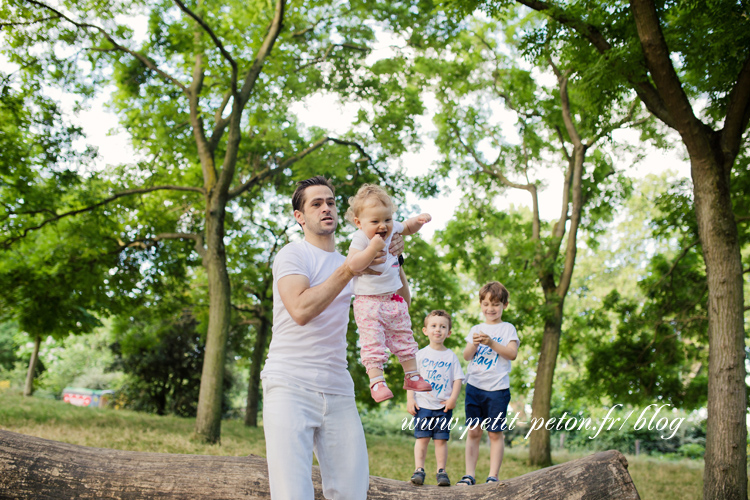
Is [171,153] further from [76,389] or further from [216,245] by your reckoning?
[76,389]

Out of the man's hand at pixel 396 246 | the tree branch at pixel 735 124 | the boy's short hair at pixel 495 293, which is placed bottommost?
the man's hand at pixel 396 246

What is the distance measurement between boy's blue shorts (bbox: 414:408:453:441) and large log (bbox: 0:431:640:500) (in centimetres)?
113

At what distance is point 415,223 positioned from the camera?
3.26 m

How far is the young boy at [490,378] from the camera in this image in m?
5.15

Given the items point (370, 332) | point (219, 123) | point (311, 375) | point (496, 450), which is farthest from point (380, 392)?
point (219, 123)

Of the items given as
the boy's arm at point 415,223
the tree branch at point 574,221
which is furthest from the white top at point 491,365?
the tree branch at point 574,221

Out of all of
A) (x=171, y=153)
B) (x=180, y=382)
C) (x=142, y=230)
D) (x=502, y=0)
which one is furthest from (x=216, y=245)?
(x=180, y=382)

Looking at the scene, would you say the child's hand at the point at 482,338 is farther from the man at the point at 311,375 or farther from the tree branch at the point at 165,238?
the tree branch at the point at 165,238

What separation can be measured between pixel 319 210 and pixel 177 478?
97.4 inches

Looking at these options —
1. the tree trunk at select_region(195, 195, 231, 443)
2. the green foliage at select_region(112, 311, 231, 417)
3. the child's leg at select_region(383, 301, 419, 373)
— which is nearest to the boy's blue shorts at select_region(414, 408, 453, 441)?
the child's leg at select_region(383, 301, 419, 373)

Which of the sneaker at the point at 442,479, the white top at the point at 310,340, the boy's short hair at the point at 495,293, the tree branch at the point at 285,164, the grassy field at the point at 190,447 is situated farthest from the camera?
the tree branch at the point at 285,164

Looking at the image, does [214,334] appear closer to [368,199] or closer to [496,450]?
[496,450]

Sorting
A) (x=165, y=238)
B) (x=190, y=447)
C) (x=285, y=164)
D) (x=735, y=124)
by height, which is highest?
(x=285, y=164)

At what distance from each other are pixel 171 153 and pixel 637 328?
1315 centimetres
